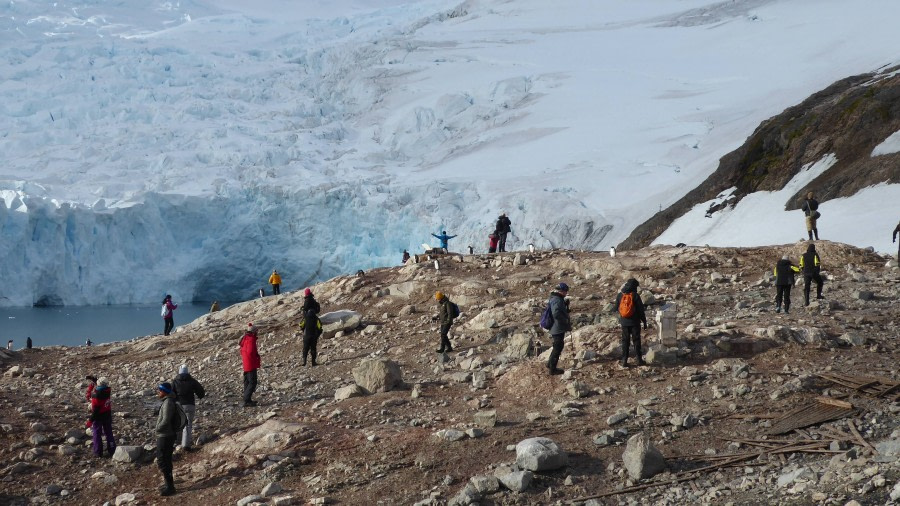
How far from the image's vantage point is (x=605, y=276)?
17000 mm

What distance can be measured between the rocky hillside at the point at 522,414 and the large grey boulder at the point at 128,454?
2cm

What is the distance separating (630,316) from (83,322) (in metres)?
30.3

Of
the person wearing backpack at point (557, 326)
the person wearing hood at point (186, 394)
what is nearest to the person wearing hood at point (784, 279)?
the person wearing backpack at point (557, 326)

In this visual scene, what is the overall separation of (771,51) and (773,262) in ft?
117

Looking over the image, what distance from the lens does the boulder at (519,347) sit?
39.5 ft

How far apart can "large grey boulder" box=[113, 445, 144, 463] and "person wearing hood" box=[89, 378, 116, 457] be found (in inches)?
8.4

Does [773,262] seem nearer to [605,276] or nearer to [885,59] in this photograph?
[605,276]

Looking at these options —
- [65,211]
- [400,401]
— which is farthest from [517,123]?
[400,401]


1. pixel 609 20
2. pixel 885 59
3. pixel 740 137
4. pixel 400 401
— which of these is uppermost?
pixel 609 20

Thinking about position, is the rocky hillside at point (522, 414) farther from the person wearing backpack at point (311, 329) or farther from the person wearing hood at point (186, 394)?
the person wearing backpack at point (311, 329)

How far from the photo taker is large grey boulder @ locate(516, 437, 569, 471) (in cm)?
776

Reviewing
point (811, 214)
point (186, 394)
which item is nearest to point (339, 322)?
point (186, 394)

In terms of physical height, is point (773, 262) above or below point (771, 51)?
below

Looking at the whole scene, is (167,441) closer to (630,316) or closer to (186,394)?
(186,394)
